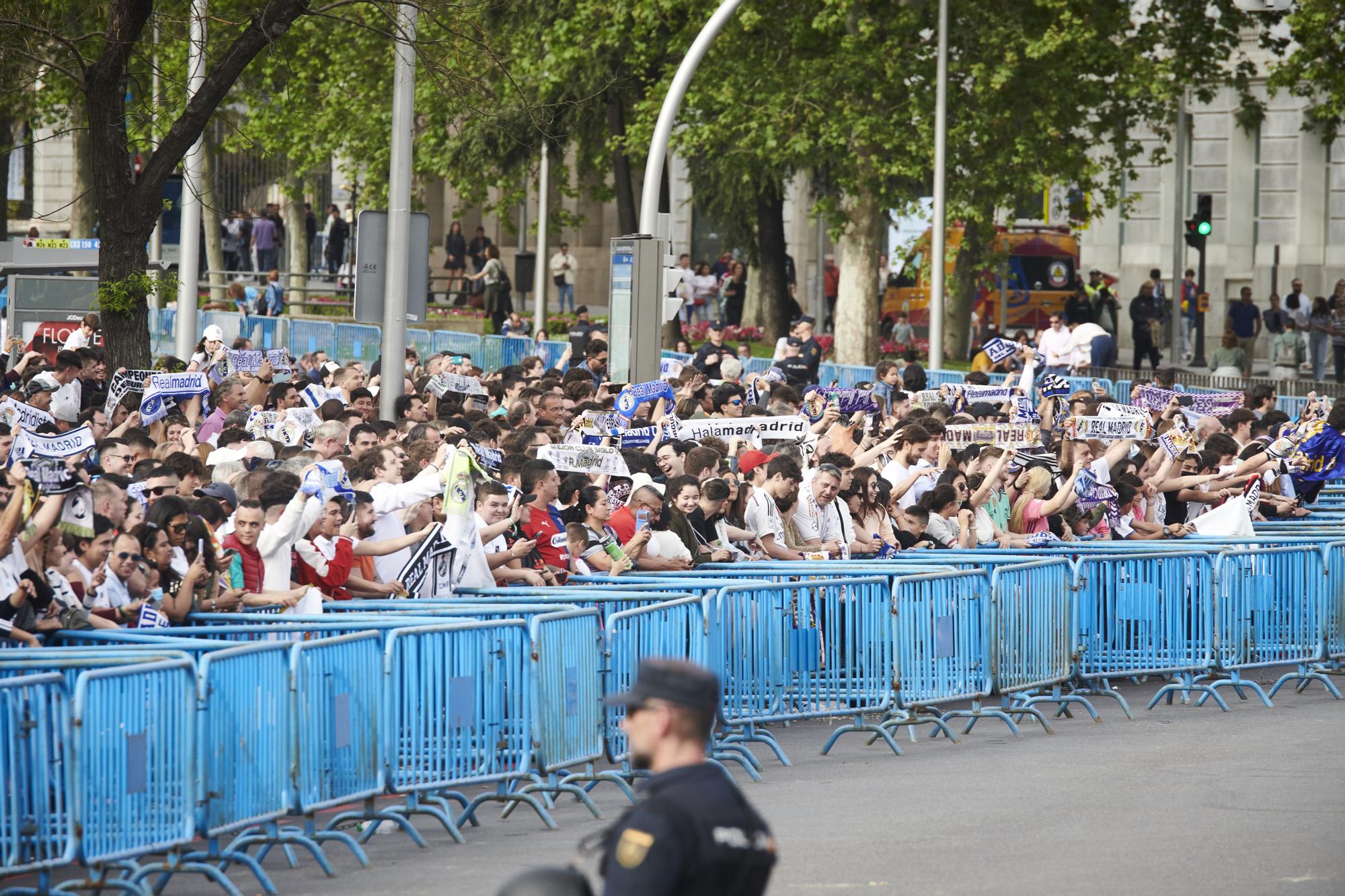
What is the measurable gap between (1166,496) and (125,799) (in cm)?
1162

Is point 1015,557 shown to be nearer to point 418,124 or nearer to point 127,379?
point 127,379

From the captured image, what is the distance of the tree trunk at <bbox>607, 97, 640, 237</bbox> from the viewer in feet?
125

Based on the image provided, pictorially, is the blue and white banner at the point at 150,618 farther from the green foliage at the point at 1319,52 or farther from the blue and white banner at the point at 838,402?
the green foliage at the point at 1319,52

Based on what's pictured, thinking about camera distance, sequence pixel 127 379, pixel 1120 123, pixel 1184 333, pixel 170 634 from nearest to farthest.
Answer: pixel 170 634 < pixel 127 379 < pixel 1120 123 < pixel 1184 333

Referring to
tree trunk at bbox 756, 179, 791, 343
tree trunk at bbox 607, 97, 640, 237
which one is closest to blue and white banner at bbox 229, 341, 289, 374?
tree trunk at bbox 607, 97, 640, 237

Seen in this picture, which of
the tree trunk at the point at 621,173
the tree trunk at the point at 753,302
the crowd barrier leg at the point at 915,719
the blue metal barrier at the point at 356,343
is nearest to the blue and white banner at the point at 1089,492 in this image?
the crowd barrier leg at the point at 915,719

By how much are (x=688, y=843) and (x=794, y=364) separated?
21.0 m

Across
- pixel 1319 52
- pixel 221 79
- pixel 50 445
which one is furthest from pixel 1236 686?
pixel 1319 52

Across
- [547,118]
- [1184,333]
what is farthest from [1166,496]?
[1184,333]

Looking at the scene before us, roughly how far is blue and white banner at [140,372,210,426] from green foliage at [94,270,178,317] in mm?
819

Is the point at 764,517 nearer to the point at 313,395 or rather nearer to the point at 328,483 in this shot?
the point at 328,483

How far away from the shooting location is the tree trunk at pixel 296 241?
41.3 m

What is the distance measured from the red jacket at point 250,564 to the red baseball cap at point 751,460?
218 inches

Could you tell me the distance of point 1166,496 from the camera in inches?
690
